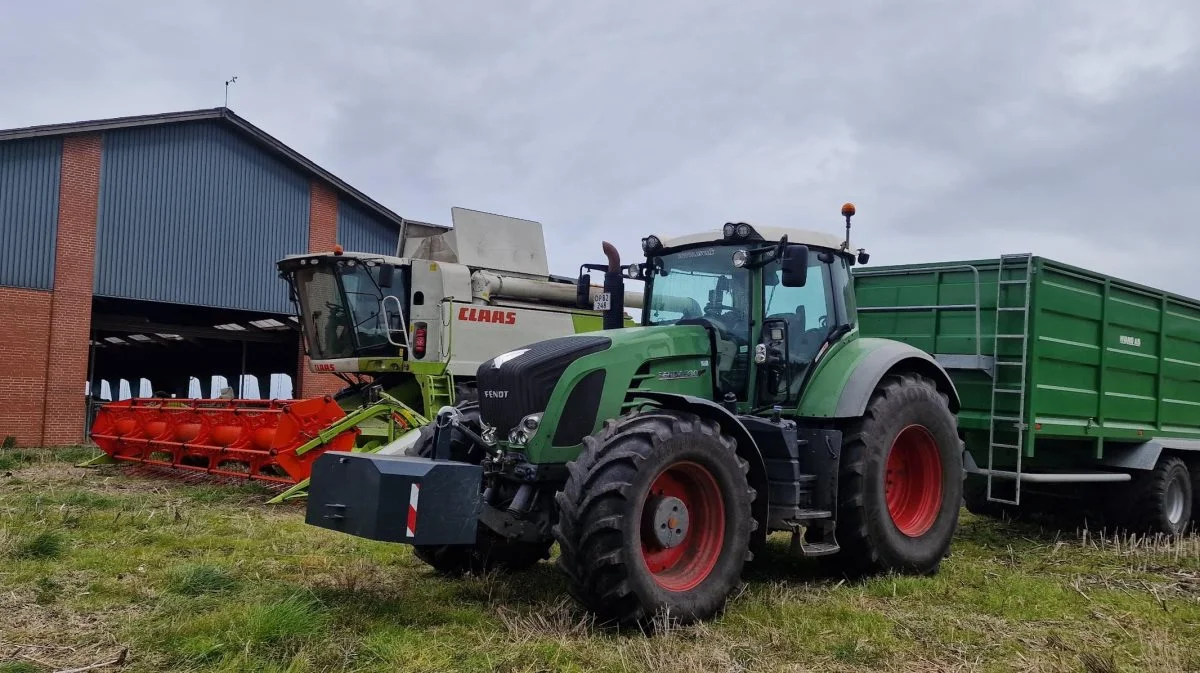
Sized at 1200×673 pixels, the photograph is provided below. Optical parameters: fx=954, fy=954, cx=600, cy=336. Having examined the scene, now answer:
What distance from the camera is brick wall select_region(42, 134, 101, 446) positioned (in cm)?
1823

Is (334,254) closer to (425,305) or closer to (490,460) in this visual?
(425,305)

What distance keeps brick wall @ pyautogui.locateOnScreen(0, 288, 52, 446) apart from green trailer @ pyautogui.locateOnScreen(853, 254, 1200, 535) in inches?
617

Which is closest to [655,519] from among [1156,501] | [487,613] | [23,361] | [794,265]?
[487,613]

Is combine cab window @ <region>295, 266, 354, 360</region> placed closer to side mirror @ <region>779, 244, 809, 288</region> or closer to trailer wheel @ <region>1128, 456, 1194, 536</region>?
side mirror @ <region>779, 244, 809, 288</region>

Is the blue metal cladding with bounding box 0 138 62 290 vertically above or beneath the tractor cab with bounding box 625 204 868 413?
above

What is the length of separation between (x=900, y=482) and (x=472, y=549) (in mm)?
3202

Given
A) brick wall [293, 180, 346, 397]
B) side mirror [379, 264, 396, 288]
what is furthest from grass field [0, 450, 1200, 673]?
brick wall [293, 180, 346, 397]

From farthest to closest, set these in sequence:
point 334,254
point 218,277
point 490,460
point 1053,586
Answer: point 218,277
point 334,254
point 1053,586
point 490,460

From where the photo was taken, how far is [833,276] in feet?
22.4

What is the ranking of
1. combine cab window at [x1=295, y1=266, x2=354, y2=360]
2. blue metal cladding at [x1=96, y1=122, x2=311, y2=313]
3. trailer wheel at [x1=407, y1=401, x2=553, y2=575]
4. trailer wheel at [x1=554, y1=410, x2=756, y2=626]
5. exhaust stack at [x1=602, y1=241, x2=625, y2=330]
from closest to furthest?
trailer wheel at [x1=554, y1=410, x2=756, y2=626] → trailer wheel at [x1=407, y1=401, x2=553, y2=575] → exhaust stack at [x1=602, y1=241, x2=625, y2=330] → combine cab window at [x1=295, y1=266, x2=354, y2=360] → blue metal cladding at [x1=96, y1=122, x2=311, y2=313]

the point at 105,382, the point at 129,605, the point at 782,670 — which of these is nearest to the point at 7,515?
the point at 129,605

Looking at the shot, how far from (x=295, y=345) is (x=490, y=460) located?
1962 cm

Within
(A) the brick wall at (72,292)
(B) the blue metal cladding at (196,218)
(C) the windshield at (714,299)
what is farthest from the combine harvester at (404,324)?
(B) the blue metal cladding at (196,218)

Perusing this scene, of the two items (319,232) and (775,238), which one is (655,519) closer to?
(775,238)
